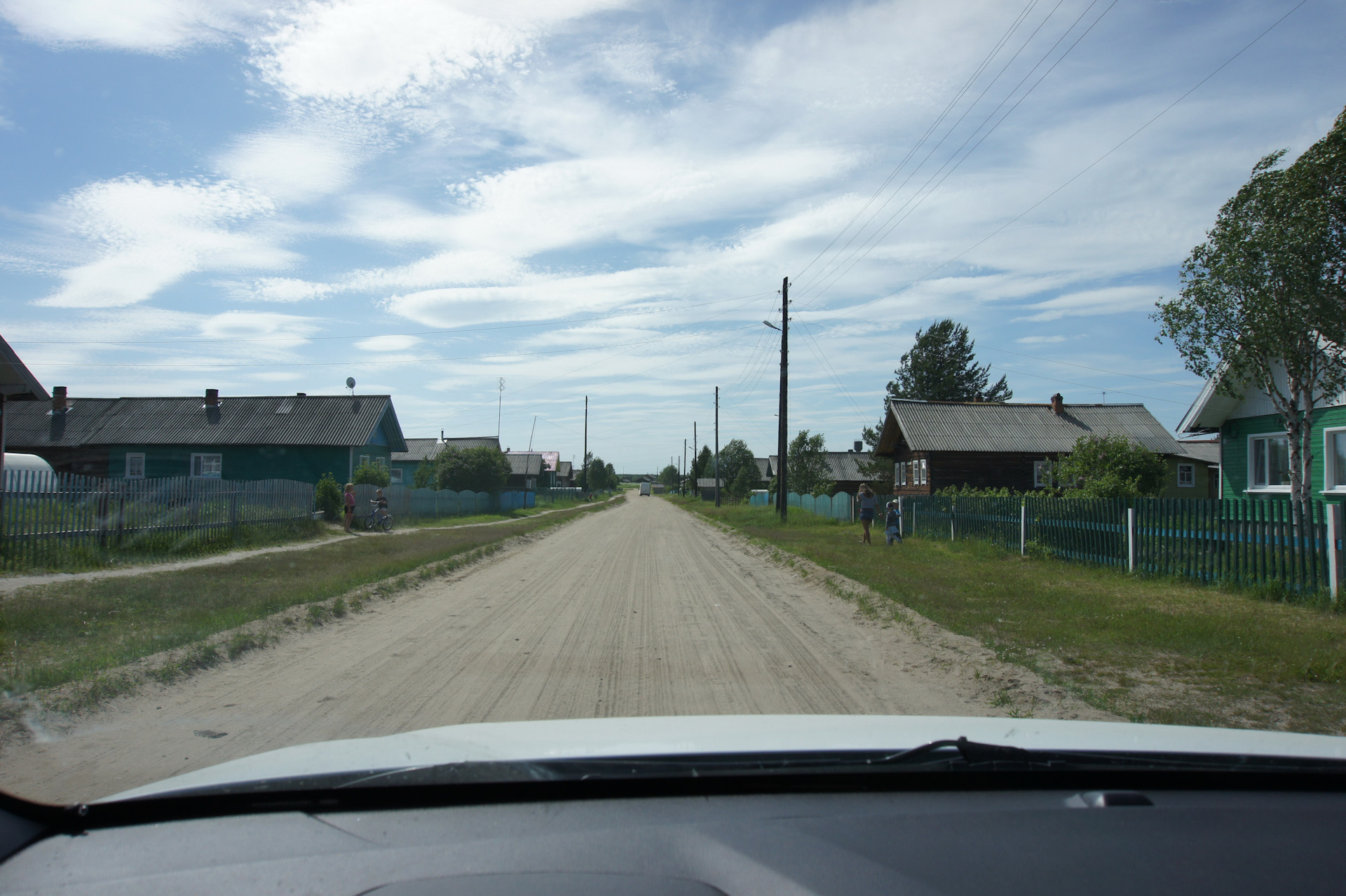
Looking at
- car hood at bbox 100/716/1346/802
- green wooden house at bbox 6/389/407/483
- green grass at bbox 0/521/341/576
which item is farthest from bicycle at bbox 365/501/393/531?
car hood at bbox 100/716/1346/802

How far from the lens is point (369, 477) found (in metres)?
33.2

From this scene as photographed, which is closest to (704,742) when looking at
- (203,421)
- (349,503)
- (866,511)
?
(866,511)

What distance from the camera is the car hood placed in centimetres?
246

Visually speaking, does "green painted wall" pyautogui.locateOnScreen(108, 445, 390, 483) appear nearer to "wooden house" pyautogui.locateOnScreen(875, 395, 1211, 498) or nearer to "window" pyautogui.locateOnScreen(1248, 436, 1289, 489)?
"wooden house" pyautogui.locateOnScreen(875, 395, 1211, 498)

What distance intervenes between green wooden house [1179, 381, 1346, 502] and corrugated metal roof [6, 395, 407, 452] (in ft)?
102

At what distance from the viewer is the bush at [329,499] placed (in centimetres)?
2781

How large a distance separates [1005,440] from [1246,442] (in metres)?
17.7

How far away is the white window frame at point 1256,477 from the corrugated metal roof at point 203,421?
31875 millimetres

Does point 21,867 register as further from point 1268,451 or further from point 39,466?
point 39,466

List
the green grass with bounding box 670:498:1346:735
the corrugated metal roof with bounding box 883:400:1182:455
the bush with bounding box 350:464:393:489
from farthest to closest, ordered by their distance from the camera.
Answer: the corrugated metal roof with bounding box 883:400:1182:455
the bush with bounding box 350:464:393:489
the green grass with bounding box 670:498:1346:735

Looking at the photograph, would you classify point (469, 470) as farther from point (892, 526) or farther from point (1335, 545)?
point (1335, 545)

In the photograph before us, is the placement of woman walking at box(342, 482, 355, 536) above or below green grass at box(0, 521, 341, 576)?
above

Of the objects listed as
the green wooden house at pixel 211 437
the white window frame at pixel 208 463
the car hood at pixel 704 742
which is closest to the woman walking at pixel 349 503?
the green wooden house at pixel 211 437

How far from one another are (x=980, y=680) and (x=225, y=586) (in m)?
10.2
